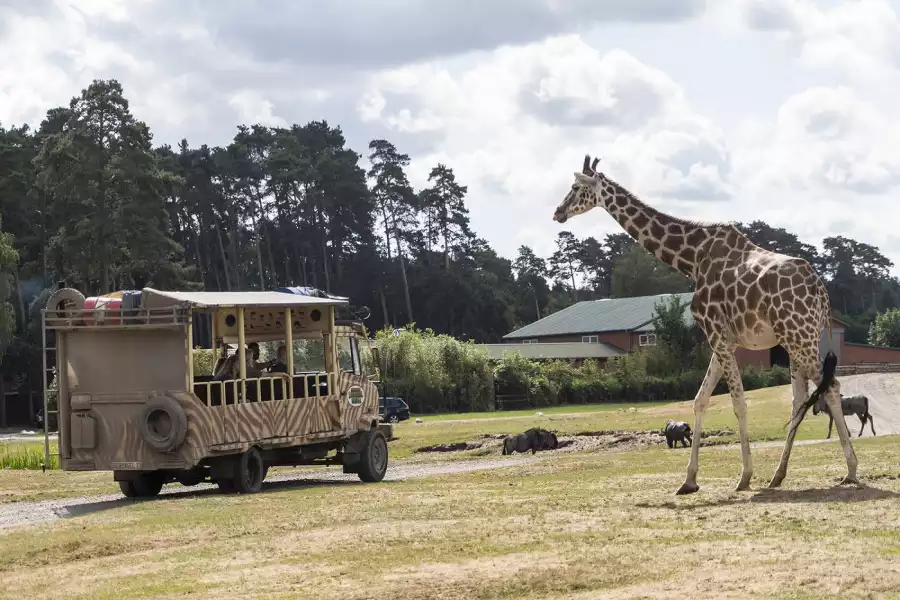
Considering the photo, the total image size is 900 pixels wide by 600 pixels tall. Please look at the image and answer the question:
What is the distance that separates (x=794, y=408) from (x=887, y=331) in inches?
4446

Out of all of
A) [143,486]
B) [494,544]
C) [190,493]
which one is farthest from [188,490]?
[494,544]

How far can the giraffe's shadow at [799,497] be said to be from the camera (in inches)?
650

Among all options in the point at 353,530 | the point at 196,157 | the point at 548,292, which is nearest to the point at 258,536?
the point at 353,530

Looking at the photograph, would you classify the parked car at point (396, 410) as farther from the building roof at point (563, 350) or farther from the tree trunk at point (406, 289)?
the tree trunk at point (406, 289)

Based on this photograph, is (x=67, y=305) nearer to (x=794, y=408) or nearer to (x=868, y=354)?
(x=794, y=408)

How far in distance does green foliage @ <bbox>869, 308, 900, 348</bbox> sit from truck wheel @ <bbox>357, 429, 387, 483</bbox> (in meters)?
106

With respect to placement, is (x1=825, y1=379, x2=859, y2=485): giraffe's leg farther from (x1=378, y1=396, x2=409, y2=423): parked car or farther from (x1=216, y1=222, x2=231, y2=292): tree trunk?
(x1=216, y1=222, x2=231, y2=292): tree trunk

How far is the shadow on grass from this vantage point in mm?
21469

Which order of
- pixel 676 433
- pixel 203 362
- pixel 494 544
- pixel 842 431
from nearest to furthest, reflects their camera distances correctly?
pixel 494 544
pixel 842 431
pixel 203 362
pixel 676 433

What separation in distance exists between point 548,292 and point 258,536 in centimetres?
14908

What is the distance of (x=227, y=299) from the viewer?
22.7 m

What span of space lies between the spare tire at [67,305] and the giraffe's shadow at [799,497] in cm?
978

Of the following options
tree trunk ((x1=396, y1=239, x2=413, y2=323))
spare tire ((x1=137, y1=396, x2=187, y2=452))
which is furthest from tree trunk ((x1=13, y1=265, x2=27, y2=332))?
spare tire ((x1=137, y1=396, x2=187, y2=452))

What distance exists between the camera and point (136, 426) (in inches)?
848
